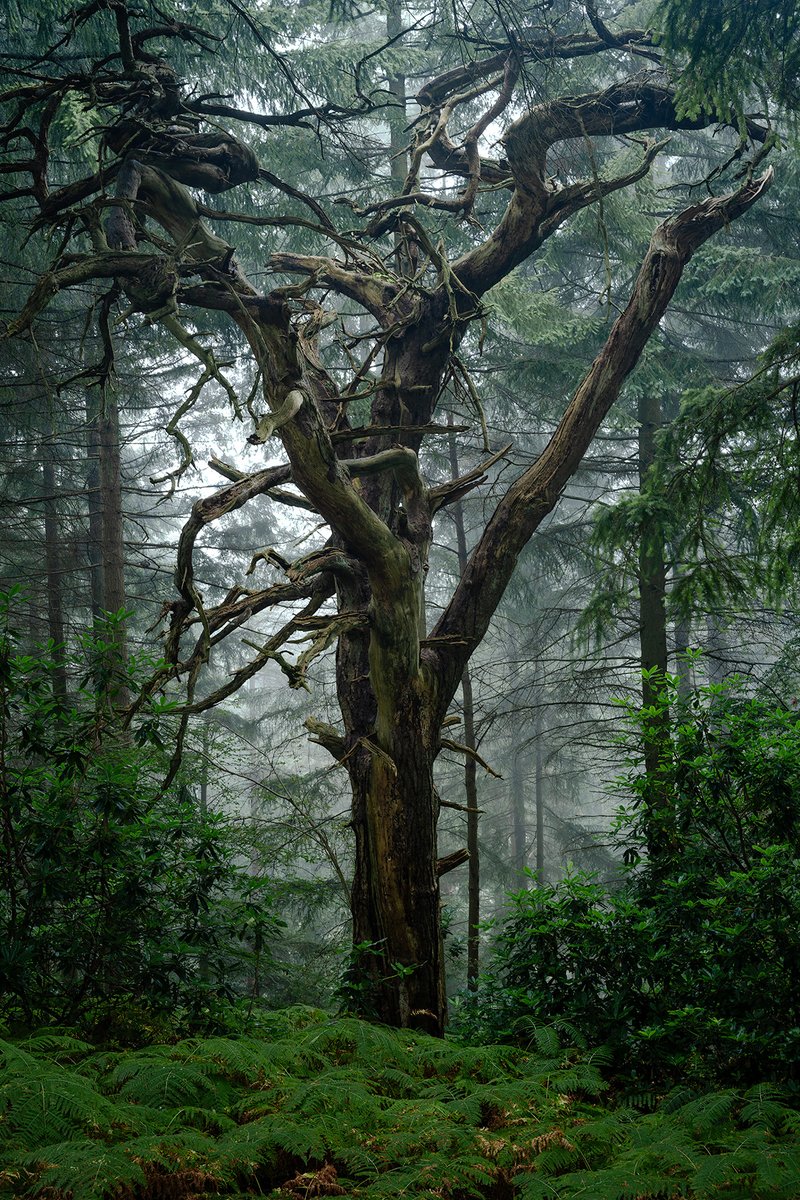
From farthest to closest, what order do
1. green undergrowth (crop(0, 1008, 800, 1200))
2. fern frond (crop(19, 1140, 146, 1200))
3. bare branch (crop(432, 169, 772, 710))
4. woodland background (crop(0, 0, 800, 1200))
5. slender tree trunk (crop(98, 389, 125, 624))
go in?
slender tree trunk (crop(98, 389, 125, 624))
bare branch (crop(432, 169, 772, 710))
woodland background (crop(0, 0, 800, 1200))
green undergrowth (crop(0, 1008, 800, 1200))
fern frond (crop(19, 1140, 146, 1200))

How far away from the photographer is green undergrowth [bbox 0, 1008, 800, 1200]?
266cm

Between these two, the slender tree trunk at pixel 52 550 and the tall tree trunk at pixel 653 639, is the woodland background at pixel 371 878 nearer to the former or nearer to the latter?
the tall tree trunk at pixel 653 639

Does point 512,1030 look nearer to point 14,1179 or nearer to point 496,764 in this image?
point 14,1179

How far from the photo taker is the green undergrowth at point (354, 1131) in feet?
8.71

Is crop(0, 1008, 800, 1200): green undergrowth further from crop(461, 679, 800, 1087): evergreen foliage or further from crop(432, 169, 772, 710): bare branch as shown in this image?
crop(432, 169, 772, 710): bare branch

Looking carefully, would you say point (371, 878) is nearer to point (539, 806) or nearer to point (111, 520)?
point (111, 520)

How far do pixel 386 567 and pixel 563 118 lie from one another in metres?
3.07

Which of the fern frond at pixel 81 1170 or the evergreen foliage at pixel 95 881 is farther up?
the evergreen foliage at pixel 95 881

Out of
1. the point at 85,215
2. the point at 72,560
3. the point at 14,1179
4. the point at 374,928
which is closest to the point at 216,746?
the point at 72,560

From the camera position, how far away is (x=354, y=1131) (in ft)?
10.4

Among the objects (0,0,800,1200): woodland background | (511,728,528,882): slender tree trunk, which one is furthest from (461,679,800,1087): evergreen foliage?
(511,728,528,882): slender tree trunk

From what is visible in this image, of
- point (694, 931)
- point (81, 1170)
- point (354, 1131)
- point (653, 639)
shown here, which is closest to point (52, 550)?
point (653, 639)

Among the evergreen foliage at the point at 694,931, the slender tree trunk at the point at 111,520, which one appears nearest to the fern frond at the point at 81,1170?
the evergreen foliage at the point at 694,931

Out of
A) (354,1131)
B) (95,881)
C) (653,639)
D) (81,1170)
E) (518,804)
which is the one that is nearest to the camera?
(81,1170)
